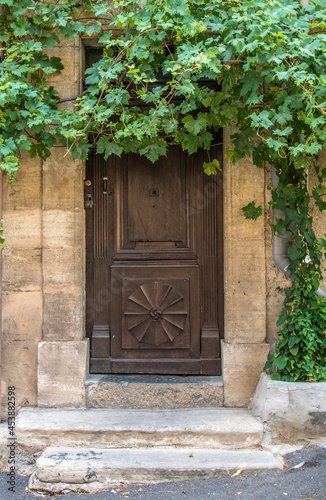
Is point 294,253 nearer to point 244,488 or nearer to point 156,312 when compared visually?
point 156,312

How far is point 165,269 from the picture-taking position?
4.08 meters

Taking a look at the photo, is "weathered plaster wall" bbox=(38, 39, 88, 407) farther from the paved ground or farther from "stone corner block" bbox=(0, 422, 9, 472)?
the paved ground

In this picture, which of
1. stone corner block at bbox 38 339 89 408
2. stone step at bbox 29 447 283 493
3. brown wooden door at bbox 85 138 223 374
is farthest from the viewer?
brown wooden door at bbox 85 138 223 374

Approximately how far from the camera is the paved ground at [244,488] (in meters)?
3.01

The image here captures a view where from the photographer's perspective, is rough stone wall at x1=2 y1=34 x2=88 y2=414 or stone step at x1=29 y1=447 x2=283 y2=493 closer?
stone step at x1=29 y1=447 x2=283 y2=493

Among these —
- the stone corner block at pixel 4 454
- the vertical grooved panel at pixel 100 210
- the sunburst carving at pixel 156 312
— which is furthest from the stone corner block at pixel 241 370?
the stone corner block at pixel 4 454

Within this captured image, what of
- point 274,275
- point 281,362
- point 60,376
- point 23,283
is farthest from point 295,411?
point 23,283

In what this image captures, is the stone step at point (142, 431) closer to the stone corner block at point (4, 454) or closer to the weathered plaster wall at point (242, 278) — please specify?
the stone corner block at point (4, 454)

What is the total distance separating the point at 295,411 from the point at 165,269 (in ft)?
4.96

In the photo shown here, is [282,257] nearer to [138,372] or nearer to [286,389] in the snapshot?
[286,389]

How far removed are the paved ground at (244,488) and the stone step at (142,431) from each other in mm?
297

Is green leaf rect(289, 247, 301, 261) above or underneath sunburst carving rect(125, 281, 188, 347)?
above

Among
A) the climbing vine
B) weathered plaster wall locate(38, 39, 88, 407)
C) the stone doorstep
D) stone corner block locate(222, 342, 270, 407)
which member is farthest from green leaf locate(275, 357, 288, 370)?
weathered plaster wall locate(38, 39, 88, 407)

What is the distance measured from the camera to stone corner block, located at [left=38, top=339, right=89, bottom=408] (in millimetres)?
3873
